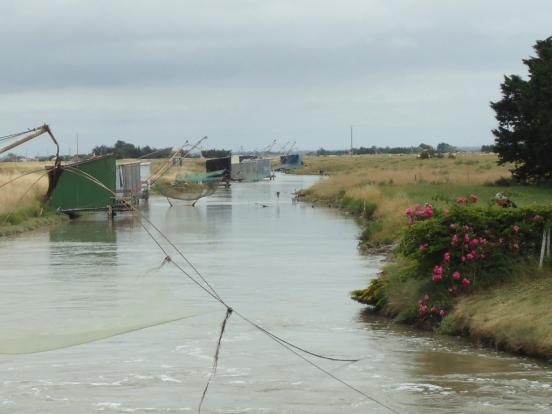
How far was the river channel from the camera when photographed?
1248 centimetres

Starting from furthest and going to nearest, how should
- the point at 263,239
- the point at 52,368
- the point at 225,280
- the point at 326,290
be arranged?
1. the point at 263,239
2. the point at 225,280
3. the point at 326,290
4. the point at 52,368

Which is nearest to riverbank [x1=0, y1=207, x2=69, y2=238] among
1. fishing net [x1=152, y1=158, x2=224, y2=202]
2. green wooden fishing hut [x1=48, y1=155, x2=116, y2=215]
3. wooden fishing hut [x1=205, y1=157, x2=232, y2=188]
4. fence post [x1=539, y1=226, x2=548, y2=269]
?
green wooden fishing hut [x1=48, y1=155, x2=116, y2=215]

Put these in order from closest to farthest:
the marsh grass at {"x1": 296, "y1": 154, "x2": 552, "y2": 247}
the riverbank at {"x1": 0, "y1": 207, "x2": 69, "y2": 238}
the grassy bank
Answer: the marsh grass at {"x1": 296, "y1": 154, "x2": 552, "y2": 247}, the riverbank at {"x1": 0, "y1": 207, "x2": 69, "y2": 238}, the grassy bank

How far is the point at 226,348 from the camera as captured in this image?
615 inches

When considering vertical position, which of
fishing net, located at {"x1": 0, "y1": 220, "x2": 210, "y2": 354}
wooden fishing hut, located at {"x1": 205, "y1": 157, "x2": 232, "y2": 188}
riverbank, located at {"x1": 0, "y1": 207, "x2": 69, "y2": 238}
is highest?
wooden fishing hut, located at {"x1": 205, "y1": 157, "x2": 232, "y2": 188}

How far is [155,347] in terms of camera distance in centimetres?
1572

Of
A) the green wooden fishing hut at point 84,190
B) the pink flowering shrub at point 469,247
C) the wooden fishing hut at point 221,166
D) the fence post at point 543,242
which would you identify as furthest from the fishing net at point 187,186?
the fence post at point 543,242

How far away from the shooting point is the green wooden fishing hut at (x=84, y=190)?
43.9m

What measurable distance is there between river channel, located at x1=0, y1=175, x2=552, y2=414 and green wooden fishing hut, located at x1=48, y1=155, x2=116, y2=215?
1662 centimetres

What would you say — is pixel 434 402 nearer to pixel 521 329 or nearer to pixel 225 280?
pixel 521 329

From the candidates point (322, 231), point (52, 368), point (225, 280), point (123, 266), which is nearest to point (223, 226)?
point (322, 231)

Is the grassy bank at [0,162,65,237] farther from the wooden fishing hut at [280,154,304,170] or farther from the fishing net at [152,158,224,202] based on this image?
the wooden fishing hut at [280,154,304,170]

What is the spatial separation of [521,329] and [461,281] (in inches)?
79.8

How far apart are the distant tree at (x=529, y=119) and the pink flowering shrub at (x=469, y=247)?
22431 mm
